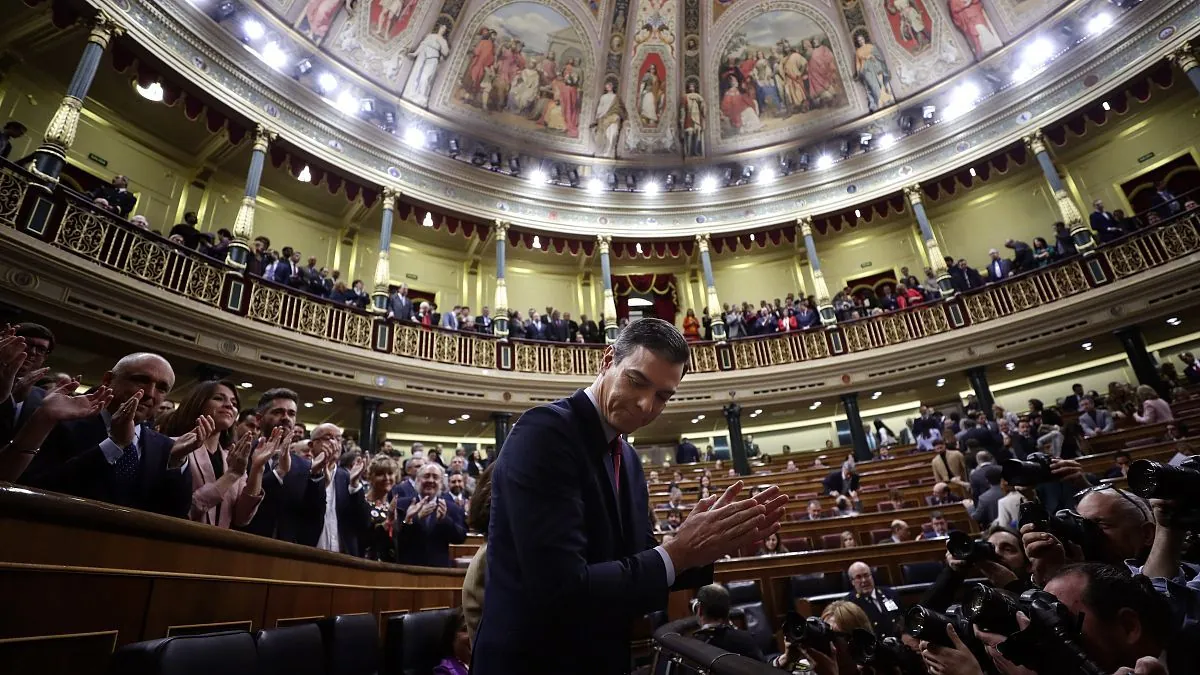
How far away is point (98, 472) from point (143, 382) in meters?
0.36

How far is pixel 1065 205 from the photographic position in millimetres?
11336

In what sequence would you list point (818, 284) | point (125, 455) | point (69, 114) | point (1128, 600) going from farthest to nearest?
point (818, 284)
point (69, 114)
point (125, 455)
point (1128, 600)

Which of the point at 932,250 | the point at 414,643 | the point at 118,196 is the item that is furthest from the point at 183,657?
the point at 932,250

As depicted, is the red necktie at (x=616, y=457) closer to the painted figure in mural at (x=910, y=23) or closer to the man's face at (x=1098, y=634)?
the man's face at (x=1098, y=634)

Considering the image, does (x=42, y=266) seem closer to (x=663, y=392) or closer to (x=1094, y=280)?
(x=663, y=392)

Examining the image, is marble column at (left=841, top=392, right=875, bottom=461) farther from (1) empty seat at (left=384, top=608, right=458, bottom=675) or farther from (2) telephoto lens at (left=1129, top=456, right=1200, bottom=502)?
(2) telephoto lens at (left=1129, top=456, right=1200, bottom=502)

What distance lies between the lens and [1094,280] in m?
10.4

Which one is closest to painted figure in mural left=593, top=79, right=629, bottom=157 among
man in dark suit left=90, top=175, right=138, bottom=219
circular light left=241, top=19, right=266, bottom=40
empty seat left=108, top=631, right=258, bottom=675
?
circular light left=241, top=19, right=266, bottom=40

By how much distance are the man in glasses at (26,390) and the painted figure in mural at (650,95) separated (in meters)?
15.1

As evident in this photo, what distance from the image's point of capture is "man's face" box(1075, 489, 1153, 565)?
1786mm

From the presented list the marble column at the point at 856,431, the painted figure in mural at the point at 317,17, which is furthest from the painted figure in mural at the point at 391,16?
the marble column at the point at 856,431

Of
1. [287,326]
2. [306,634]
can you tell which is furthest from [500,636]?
[287,326]

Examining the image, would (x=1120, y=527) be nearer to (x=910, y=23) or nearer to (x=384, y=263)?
(x=384, y=263)

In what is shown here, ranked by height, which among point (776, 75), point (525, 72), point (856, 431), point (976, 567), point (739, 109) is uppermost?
point (776, 75)
